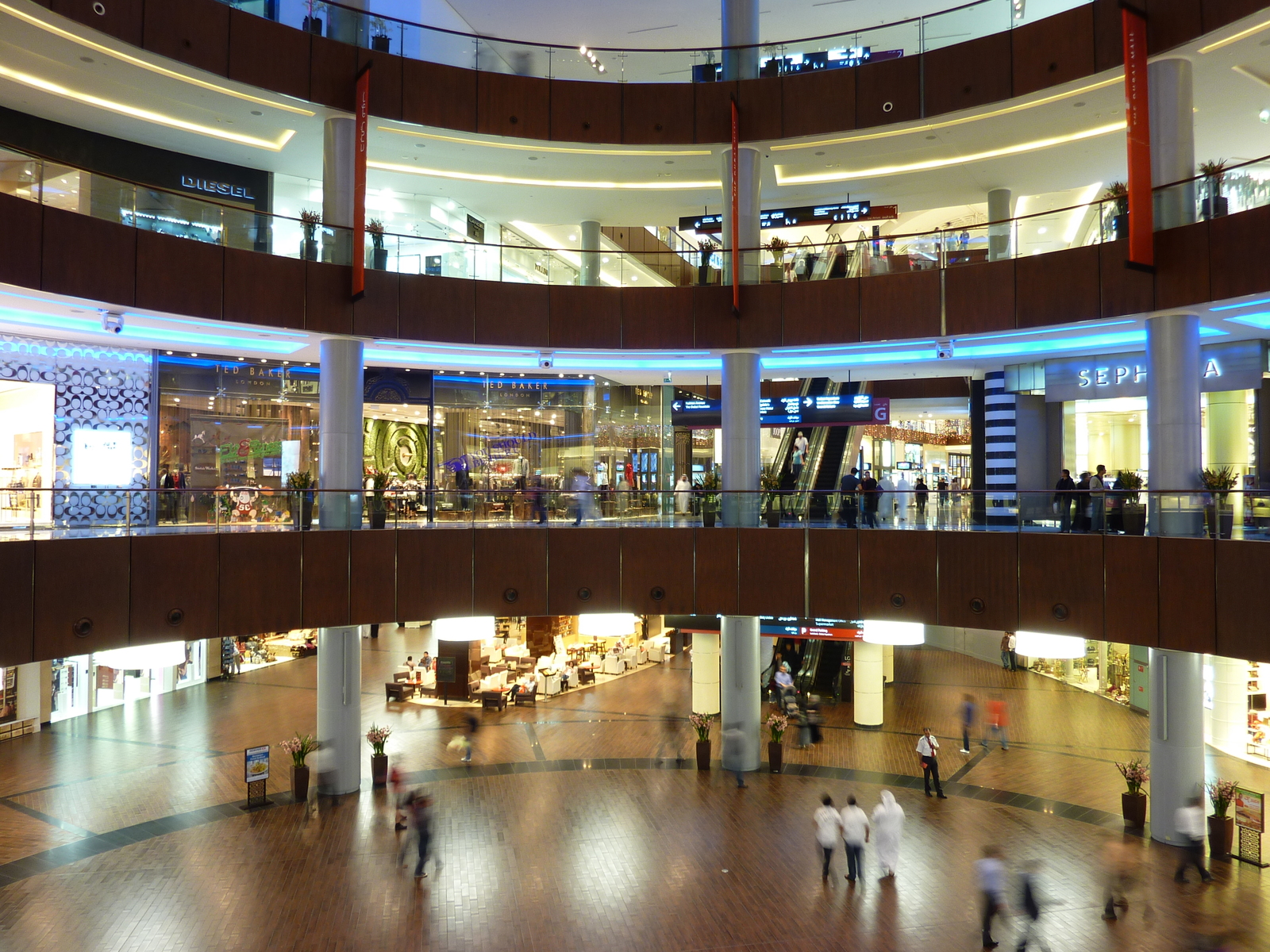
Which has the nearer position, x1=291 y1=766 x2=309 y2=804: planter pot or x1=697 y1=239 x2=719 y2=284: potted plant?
x1=291 y1=766 x2=309 y2=804: planter pot

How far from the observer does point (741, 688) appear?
61.6 ft

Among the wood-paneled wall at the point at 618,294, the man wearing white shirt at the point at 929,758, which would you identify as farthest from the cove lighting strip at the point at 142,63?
the man wearing white shirt at the point at 929,758

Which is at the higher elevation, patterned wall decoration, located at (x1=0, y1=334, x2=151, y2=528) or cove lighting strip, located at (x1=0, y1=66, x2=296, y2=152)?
cove lighting strip, located at (x1=0, y1=66, x2=296, y2=152)

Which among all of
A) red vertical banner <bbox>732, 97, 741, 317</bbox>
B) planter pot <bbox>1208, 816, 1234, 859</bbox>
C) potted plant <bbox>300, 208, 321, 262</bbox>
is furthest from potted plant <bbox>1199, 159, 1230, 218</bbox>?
potted plant <bbox>300, 208, 321, 262</bbox>

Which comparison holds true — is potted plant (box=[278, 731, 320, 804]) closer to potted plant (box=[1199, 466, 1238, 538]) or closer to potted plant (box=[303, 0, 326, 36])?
potted plant (box=[303, 0, 326, 36])

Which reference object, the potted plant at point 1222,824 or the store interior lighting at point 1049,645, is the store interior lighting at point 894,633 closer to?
the store interior lighting at point 1049,645

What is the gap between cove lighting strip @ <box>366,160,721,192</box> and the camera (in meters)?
20.3

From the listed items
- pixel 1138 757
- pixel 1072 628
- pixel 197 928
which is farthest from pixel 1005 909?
pixel 197 928

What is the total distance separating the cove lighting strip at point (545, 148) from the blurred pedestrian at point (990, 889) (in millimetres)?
15007

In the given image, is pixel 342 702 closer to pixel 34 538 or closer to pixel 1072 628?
pixel 34 538

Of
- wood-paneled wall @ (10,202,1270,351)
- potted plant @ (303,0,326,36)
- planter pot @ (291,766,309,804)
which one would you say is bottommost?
planter pot @ (291,766,309,804)

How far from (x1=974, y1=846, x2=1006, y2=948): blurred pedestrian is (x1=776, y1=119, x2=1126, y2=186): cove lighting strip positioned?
14.6 m

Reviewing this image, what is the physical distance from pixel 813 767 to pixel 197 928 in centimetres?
1270

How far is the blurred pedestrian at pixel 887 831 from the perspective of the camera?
533 inches
